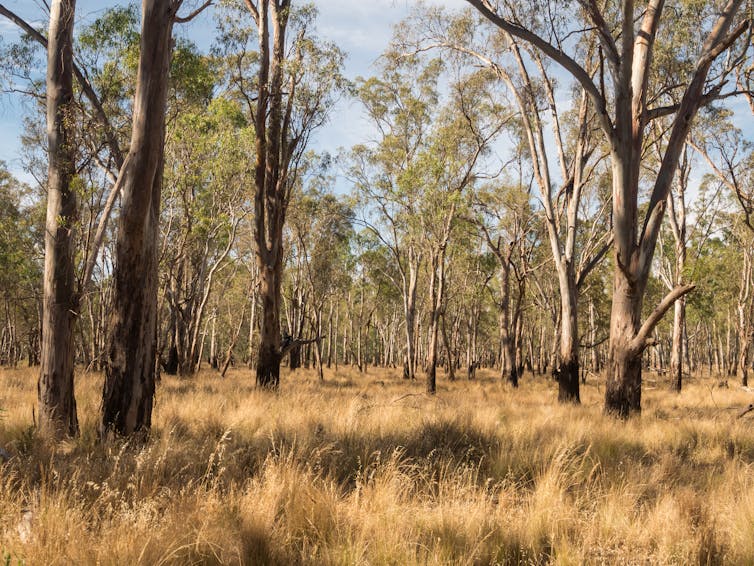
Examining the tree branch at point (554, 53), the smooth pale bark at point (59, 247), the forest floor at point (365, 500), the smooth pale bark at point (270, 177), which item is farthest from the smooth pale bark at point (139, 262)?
the smooth pale bark at point (270, 177)

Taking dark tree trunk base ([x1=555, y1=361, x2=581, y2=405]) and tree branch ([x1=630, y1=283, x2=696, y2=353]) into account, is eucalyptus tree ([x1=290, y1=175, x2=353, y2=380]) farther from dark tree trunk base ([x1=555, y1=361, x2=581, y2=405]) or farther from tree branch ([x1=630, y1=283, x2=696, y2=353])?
tree branch ([x1=630, y1=283, x2=696, y2=353])

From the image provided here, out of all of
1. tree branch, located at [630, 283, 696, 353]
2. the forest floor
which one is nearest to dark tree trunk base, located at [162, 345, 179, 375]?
the forest floor

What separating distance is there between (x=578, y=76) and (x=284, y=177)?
298 inches

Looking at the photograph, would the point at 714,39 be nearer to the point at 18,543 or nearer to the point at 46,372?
the point at 18,543

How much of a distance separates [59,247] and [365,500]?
478 centimetres

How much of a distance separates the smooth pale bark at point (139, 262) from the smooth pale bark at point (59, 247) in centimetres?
102

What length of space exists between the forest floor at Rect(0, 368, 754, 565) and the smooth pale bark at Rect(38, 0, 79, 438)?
0.46 meters

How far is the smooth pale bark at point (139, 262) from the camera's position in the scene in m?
4.81

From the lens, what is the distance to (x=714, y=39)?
23.5 feet

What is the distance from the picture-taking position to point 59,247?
558 cm

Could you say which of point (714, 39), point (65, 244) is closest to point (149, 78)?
point (65, 244)

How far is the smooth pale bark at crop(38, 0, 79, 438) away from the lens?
5.37 meters

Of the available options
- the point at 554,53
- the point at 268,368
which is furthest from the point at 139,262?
the point at 268,368

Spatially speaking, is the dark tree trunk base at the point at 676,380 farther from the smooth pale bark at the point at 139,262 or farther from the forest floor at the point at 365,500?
the smooth pale bark at the point at 139,262
